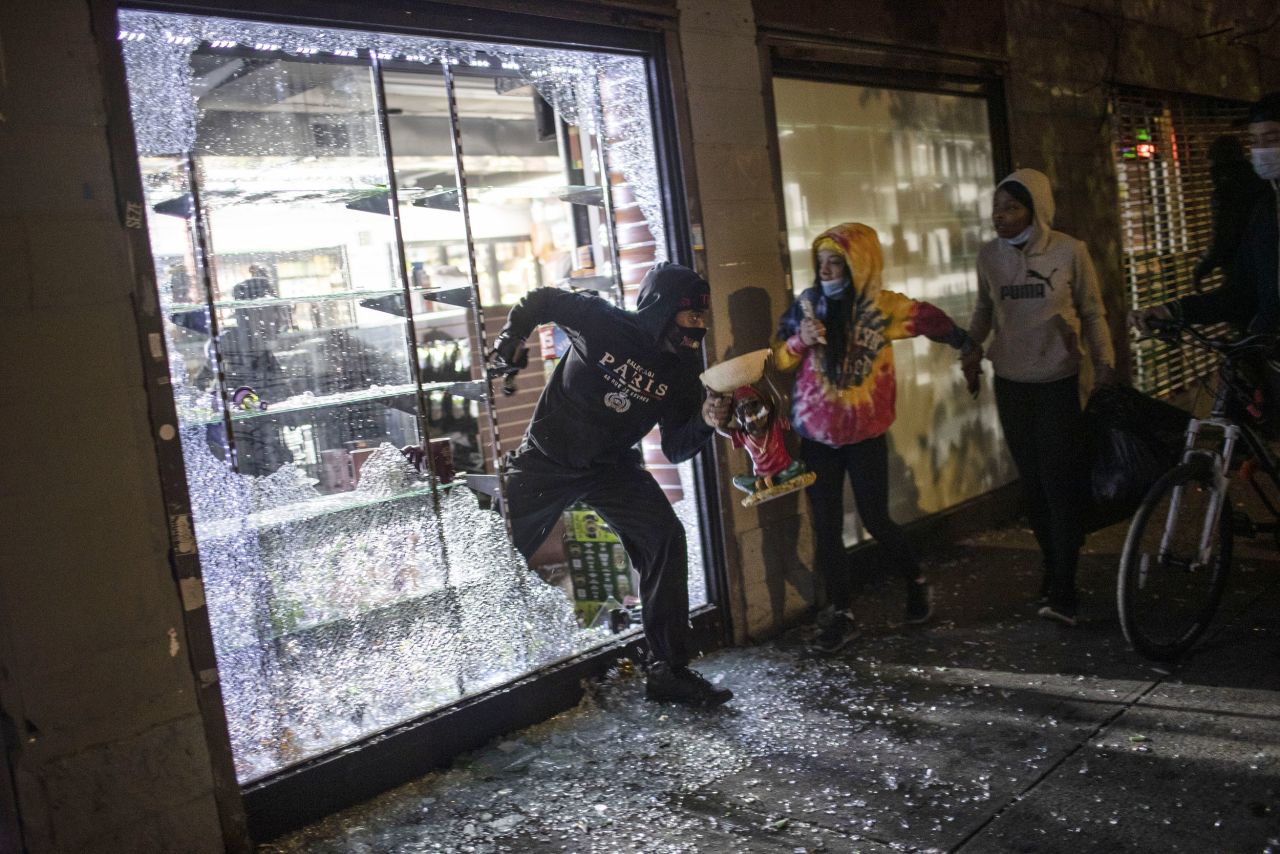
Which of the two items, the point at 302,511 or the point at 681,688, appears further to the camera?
the point at 681,688

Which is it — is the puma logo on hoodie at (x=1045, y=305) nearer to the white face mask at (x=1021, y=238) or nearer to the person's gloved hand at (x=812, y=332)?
the white face mask at (x=1021, y=238)

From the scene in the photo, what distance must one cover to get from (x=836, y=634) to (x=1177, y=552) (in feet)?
4.83

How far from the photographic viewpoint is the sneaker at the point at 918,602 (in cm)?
521

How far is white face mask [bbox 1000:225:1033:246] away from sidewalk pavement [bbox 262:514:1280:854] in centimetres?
178

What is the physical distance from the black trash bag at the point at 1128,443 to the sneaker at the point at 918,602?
0.88 m

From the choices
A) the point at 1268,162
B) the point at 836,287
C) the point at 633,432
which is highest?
the point at 1268,162

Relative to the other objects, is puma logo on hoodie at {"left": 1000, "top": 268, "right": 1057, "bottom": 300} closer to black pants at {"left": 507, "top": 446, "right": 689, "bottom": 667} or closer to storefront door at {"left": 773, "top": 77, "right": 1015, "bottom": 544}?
storefront door at {"left": 773, "top": 77, "right": 1015, "bottom": 544}

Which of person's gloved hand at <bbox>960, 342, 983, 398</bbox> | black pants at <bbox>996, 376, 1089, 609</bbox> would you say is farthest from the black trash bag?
person's gloved hand at <bbox>960, 342, 983, 398</bbox>

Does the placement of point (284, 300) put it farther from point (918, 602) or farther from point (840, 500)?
point (918, 602)

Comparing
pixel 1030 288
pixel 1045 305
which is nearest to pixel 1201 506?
pixel 1045 305

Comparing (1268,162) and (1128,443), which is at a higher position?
(1268,162)

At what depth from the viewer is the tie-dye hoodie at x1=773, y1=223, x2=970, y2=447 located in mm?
4926

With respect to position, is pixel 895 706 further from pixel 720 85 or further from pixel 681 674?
pixel 720 85

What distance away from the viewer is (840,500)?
512 centimetres
